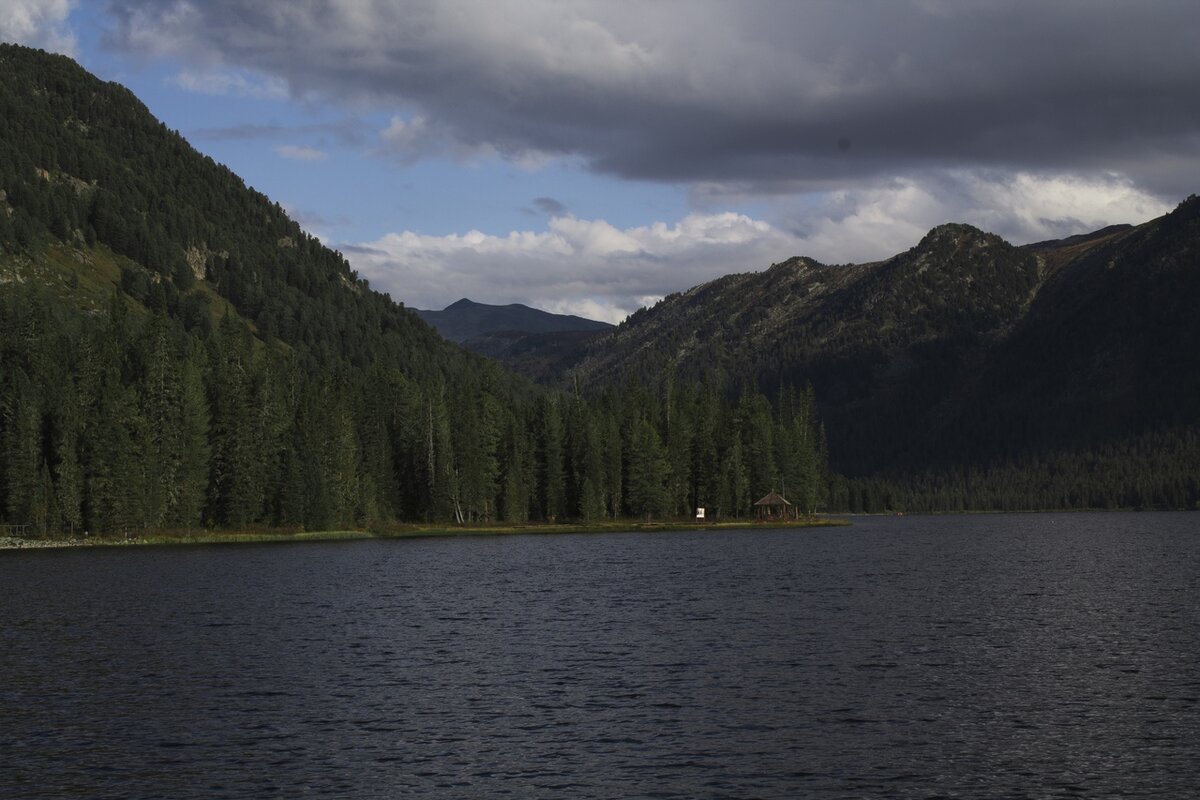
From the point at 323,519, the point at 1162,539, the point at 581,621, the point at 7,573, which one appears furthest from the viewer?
the point at 1162,539

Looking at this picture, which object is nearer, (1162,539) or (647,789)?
(647,789)

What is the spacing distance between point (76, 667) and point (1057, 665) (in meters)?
50.0

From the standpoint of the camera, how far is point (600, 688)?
5362 cm

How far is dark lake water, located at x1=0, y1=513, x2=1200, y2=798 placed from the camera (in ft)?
125

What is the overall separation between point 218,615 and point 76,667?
2252 centimetres

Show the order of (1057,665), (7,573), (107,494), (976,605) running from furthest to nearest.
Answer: (107,494) → (7,573) → (976,605) → (1057,665)

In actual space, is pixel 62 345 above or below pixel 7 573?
above

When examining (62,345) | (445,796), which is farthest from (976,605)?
(62,345)

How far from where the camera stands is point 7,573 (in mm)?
114938

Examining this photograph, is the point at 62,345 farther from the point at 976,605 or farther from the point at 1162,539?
the point at 1162,539

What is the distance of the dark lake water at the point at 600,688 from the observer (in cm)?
3825

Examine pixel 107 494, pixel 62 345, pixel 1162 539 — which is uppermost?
pixel 62 345

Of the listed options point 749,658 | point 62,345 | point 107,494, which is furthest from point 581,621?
point 62,345

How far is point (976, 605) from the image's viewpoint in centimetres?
8694
